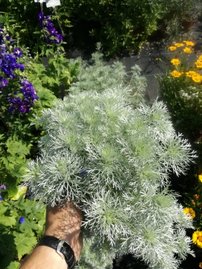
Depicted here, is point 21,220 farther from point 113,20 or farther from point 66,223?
point 113,20

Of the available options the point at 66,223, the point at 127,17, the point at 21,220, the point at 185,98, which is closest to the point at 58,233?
the point at 66,223

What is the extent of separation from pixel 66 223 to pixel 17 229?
1046 millimetres

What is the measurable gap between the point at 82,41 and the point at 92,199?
313 centimetres

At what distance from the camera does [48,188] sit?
1383 millimetres

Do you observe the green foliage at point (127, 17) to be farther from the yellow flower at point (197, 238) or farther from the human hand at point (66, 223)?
the human hand at point (66, 223)

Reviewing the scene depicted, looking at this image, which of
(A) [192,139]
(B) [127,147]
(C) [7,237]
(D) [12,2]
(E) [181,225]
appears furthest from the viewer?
(D) [12,2]

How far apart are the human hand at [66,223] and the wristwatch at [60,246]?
0.02 m

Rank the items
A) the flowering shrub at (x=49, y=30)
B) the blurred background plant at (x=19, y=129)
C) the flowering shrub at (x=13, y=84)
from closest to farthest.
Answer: the blurred background plant at (x=19, y=129) → the flowering shrub at (x=13, y=84) → the flowering shrub at (x=49, y=30)

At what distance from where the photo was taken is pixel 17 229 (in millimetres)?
2338

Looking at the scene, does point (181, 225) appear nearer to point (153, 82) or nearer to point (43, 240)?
point (43, 240)

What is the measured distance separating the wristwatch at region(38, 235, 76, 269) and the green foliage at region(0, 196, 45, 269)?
2.74 ft

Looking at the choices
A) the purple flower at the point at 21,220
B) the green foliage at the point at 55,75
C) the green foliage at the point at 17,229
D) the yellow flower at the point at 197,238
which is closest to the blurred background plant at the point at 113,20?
the green foliage at the point at 55,75

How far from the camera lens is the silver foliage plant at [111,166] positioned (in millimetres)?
1359

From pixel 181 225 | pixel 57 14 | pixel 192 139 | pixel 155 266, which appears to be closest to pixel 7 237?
pixel 155 266
